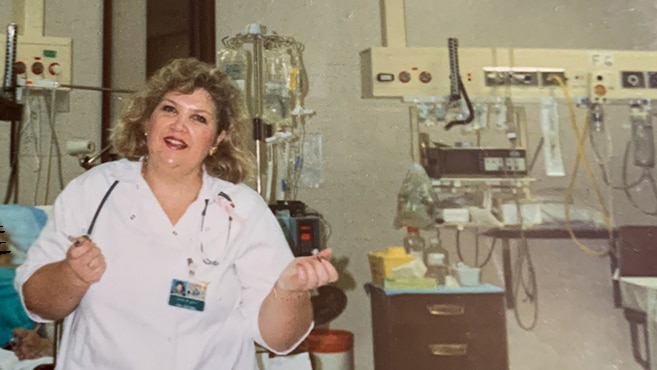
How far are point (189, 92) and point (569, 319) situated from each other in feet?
7.58

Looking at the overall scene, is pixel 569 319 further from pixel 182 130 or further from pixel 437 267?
pixel 182 130

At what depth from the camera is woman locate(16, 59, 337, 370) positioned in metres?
1.15

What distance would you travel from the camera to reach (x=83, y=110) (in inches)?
95.3

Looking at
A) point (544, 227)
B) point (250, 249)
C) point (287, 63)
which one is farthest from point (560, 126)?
point (250, 249)

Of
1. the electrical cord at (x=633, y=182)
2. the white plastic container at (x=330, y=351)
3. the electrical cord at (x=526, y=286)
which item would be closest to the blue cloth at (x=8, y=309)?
the white plastic container at (x=330, y=351)

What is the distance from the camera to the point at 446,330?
80.2 inches

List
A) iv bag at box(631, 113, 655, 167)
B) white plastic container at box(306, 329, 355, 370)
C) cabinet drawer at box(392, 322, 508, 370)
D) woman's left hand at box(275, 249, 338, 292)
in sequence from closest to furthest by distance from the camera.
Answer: woman's left hand at box(275, 249, 338, 292) < cabinet drawer at box(392, 322, 508, 370) < white plastic container at box(306, 329, 355, 370) < iv bag at box(631, 113, 655, 167)

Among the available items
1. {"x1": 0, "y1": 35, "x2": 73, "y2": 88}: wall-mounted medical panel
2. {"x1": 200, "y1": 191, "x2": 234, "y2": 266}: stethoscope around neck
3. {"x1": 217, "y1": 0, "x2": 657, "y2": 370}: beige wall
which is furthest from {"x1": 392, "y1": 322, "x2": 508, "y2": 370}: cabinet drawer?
{"x1": 0, "y1": 35, "x2": 73, "y2": 88}: wall-mounted medical panel

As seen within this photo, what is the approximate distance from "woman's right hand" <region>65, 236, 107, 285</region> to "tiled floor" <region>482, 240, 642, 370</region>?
6.84ft

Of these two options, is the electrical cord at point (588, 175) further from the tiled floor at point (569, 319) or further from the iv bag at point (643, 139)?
the iv bag at point (643, 139)

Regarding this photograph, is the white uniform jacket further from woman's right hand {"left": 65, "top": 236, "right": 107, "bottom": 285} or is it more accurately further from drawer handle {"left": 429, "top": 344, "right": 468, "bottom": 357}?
drawer handle {"left": 429, "top": 344, "right": 468, "bottom": 357}

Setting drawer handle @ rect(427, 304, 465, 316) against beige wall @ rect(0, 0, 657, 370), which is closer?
drawer handle @ rect(427, 304, 465, 316)

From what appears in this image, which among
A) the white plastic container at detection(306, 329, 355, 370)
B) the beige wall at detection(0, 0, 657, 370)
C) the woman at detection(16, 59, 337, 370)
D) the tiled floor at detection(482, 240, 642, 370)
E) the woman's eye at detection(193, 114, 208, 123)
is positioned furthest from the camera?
the tiled floor at detection(482, 240, 642, 370)

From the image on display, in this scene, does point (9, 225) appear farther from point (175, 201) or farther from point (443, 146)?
point (443, 146)
